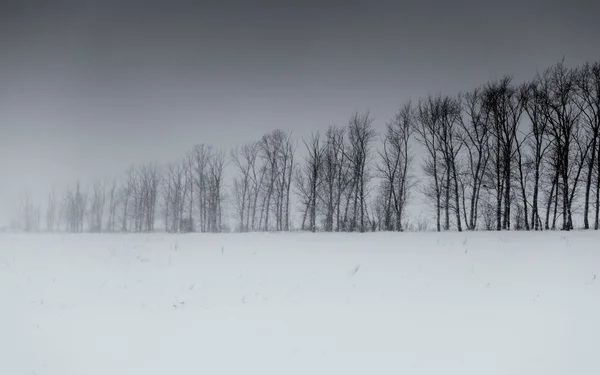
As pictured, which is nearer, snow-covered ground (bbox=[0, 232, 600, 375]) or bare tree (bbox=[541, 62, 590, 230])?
snow-covered ground (bbox=[0, 232, 600, 375])

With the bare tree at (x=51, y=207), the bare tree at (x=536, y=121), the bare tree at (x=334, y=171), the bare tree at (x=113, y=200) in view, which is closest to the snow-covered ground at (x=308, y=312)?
the bare tree at (x=536, y=121)

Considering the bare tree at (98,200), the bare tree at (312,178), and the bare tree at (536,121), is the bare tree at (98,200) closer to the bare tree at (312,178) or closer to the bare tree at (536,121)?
the bare tree at (312,178)

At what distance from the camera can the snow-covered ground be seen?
17.4 feet

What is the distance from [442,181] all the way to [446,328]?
76.0ft

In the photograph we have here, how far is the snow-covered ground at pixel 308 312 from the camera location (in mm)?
5301

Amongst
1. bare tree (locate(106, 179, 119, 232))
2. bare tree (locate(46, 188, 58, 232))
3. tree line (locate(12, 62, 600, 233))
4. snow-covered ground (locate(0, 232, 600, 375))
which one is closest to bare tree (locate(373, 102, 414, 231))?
tree line (locate(12, 62, 600, 233))

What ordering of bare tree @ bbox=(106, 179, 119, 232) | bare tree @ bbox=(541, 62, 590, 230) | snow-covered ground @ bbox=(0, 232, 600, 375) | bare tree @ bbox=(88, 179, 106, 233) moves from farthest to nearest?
bare tree @ bbox=(88, 179, 106, 233)
bare tree @ bbox=(106, 179, 119, 232)
bare tree @ bbox=(541, 62, 590, 230)
snow-covered ground @ bbox=(0, 232, 600, 375)

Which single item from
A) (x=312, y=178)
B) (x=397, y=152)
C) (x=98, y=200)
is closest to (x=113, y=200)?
(x=98, y=200)

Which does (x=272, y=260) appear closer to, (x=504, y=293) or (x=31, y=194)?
(x=504, y=293)

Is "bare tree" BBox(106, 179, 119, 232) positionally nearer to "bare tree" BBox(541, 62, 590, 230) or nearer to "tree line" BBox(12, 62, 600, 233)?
"tree line" BBox(12, 62, 600, 233)

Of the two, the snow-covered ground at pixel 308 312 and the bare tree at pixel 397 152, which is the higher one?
A: the bare tree at pixel 397 152

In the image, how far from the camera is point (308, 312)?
6750mm

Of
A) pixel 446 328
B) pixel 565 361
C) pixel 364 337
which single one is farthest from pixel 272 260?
pixel 565 361

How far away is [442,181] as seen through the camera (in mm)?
27016
